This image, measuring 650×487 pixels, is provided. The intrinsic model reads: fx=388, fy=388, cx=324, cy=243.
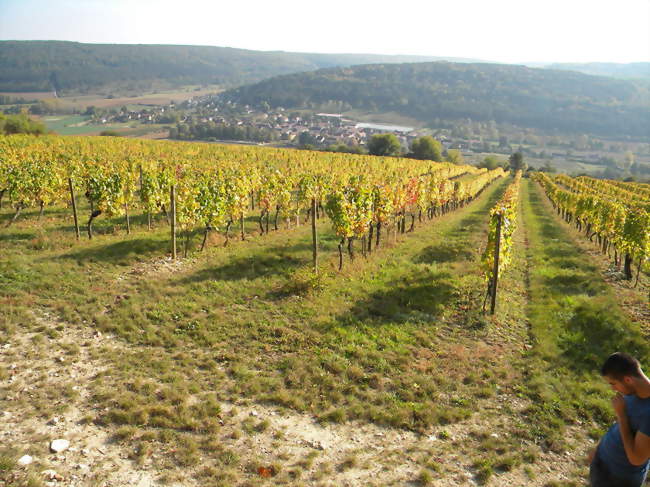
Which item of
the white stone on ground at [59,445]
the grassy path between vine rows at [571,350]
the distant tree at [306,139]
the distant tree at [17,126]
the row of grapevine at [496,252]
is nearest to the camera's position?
the white stone on ground at [59,445]

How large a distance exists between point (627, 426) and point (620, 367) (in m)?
0.57

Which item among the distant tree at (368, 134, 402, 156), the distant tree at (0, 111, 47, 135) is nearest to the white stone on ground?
the distant tree at (0, 111, 47, 135)

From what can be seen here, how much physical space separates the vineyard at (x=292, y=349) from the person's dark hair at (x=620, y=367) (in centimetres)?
335

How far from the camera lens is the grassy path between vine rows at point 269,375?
19.8 ft

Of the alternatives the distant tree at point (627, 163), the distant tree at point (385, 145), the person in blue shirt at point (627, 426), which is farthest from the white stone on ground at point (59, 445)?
the distant tree at point (627, 163)

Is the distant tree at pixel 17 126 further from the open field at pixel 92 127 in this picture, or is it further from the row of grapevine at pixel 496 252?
the row of grapevine at pixel 496 252

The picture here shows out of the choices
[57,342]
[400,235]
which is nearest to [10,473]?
[57,342]

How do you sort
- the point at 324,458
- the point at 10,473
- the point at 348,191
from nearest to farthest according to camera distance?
the point at 10,473
the point at 324,458
the point at 348,191

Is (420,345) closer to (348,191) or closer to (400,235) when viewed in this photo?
(348,191)

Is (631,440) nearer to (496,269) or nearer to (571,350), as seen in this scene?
(571,350)

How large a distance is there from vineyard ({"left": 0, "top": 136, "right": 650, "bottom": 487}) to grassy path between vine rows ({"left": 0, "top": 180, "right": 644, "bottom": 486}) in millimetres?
44

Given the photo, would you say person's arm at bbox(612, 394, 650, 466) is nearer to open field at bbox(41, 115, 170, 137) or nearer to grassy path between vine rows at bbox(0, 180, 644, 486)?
grassy path between vine rows at bbox(0, 180, 644, 486)

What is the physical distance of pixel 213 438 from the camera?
6348mm

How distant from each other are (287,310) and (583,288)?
11.3 metres
